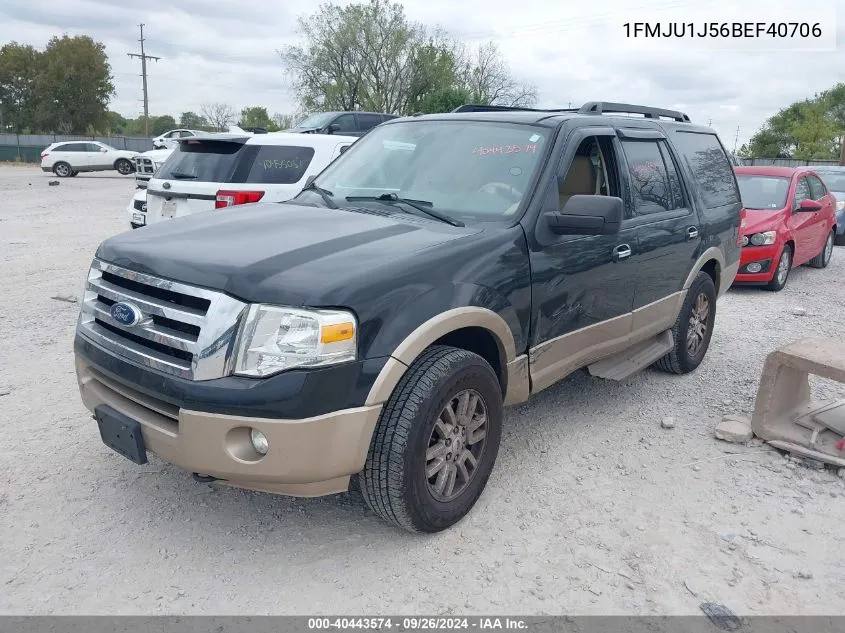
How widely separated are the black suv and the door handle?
1 cm

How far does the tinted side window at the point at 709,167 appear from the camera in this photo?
17.8 ft

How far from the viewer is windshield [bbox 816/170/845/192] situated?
13686 millimetres

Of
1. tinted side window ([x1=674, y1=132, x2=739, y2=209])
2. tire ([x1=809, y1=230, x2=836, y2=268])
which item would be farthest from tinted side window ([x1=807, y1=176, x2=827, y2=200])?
tinted side window ([x1=674, y1=132, x2=739, y2=209])

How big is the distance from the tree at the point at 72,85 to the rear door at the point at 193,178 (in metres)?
56.3

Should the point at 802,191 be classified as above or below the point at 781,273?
above

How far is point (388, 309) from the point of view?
2.88 m

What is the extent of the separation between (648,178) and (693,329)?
154 centimetres

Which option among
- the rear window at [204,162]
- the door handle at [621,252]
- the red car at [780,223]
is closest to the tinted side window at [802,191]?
the red car at [780,223]

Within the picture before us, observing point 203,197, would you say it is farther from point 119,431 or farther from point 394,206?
point 119,431

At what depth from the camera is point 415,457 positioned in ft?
9.76

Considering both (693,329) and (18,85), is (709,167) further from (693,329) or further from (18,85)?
(18,85)

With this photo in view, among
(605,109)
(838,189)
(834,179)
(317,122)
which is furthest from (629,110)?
(317,122)
